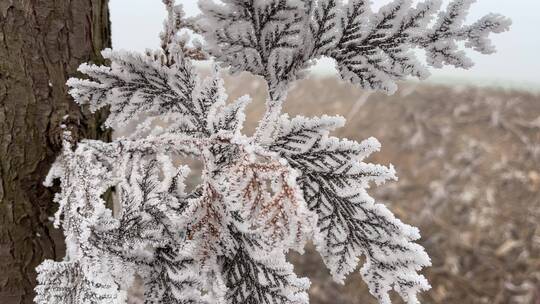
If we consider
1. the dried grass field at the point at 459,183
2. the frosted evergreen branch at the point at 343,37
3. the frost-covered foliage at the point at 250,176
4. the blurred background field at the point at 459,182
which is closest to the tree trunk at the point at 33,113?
the frost-covered foliage at the point at 250,176

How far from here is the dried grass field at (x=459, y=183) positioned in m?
4.51

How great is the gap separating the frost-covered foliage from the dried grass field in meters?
2.98

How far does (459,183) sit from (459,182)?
0.02 metres

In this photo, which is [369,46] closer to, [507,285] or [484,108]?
[507,285]

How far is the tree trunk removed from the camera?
1.23m

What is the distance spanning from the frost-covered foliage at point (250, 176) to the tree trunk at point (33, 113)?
0.70ft

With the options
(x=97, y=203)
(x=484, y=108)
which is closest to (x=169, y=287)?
(x=97, y=203)

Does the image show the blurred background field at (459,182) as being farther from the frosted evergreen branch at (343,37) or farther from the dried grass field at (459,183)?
the frosted evergreen branch at (343,37)

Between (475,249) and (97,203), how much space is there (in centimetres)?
437

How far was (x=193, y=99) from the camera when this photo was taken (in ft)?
3.58

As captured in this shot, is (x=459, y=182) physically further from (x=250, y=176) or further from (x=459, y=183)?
(x=250, y=176)

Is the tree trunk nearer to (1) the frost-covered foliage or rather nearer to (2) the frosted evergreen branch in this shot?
(1) the frost-covered foliage

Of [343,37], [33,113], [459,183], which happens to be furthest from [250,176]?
[459,183]

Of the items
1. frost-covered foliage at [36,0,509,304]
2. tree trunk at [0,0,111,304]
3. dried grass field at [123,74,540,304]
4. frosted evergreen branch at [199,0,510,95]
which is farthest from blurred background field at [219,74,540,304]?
frosted evergreen branch at [199,0,510,95]
